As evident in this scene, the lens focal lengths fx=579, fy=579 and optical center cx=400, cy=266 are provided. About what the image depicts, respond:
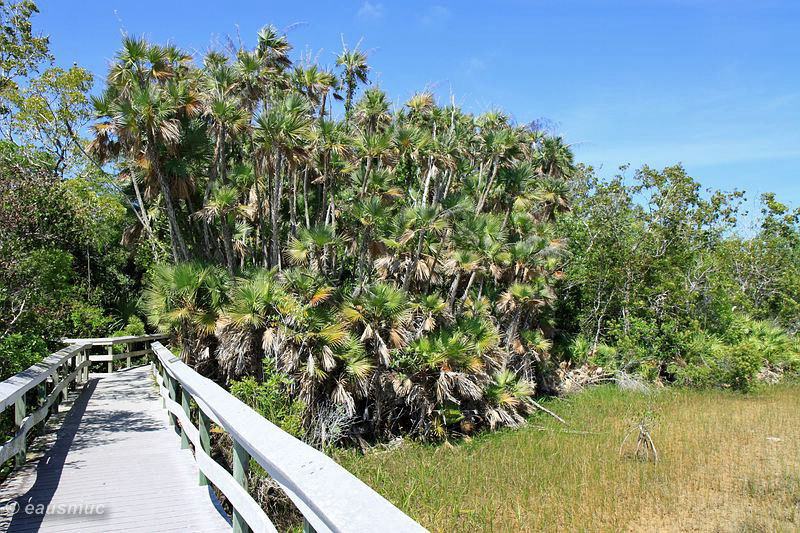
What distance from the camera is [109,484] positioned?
5766 millimetres

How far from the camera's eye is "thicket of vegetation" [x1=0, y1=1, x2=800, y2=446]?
14469 millimetres

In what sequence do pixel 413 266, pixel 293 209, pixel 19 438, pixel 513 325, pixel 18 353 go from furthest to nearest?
pixel 513 325
pixel 293 209
pixel 413 266
pixel 18 353
pixel 19 438

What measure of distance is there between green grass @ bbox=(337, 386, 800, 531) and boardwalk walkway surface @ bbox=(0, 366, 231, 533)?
3.95 metres

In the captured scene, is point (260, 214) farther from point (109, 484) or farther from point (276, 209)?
point (109, 484)

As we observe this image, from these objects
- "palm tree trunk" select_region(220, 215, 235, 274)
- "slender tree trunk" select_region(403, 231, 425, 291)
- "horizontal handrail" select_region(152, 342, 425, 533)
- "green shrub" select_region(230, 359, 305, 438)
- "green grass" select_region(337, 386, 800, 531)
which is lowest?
"green grass" select_region(337, 386, 800, 531)

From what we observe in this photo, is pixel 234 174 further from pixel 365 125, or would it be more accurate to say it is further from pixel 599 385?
pixel 599 385

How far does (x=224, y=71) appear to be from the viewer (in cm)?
1798

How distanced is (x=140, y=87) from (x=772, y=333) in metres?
28.5

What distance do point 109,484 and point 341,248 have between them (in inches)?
573

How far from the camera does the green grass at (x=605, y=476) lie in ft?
29.6

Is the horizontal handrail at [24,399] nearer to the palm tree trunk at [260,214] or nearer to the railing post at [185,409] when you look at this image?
the railing post at [185,409]

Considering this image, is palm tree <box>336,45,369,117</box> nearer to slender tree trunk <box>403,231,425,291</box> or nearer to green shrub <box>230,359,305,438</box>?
slender tree trunk <box>403,231,425,291</box>

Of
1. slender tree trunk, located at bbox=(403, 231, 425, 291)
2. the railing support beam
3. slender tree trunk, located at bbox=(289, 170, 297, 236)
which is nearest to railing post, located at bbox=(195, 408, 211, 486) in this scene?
the railing support beam

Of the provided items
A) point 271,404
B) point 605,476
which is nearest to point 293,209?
point 271,404
